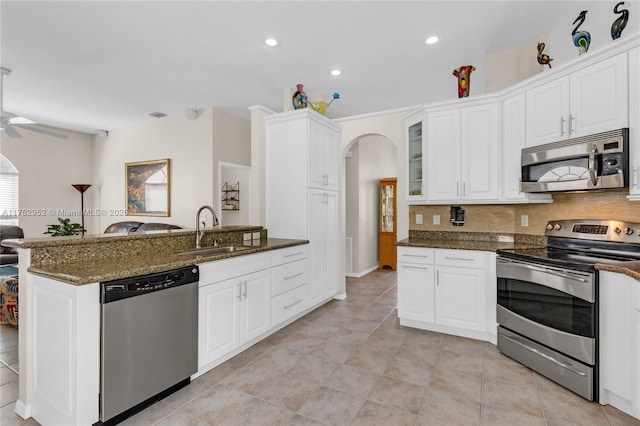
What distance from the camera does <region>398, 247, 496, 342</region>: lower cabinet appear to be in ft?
9.70

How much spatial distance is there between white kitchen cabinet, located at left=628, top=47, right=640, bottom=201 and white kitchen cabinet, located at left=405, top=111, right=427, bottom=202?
1614 mm

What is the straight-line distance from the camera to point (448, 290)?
312 cm

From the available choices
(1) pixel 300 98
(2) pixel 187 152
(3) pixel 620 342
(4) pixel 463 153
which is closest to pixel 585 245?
(3) pixel 620 342

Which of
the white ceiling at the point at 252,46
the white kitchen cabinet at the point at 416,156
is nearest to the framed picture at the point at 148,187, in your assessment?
the white ceiling at the point at 252,46

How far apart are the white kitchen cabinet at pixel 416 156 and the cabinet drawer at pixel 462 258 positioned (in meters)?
0.67

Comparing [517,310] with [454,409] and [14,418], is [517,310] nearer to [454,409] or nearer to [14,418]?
[454,409]

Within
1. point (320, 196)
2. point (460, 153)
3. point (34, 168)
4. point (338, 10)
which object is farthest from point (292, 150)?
point (34, 168)

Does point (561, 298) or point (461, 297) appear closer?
point (561, 298)

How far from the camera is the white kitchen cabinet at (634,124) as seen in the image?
210cm

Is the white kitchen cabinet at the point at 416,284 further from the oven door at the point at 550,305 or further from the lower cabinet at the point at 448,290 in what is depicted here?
the oven door at the point at 550,305

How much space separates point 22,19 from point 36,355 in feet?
9.13

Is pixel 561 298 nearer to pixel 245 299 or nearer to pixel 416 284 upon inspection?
pixel 416 284

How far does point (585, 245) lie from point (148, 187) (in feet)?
Answer: 21.0

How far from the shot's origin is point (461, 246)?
3.10m
